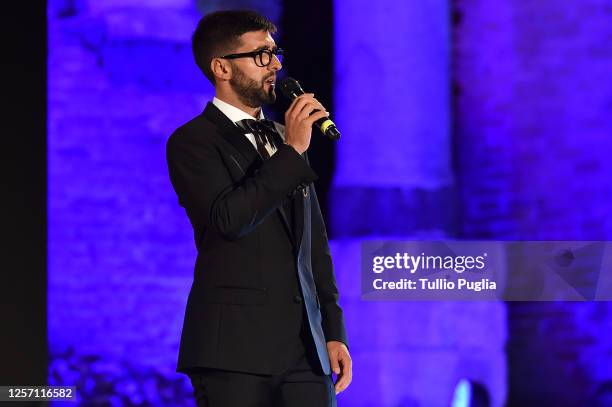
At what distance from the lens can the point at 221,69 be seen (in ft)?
6.52

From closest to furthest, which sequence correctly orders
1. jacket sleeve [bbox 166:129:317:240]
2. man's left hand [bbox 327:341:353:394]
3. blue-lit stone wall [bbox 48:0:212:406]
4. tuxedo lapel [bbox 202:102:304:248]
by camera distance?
1. jacket sleeve [bbox 166:129:317:240]
2. tuxedo lapel [bbox 202:102:304:248]
3. man's left hand [bbox 327:341:353:394]
4. blue-lit stone wall [bbox 48:0:212:406]

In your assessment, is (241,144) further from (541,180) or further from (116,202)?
(541,180)

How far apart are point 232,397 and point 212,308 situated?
180 millimetres

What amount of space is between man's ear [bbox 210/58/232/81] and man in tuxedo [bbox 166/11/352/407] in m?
0.03

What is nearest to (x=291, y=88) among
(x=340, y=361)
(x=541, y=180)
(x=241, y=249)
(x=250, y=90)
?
(x=250, y=90)

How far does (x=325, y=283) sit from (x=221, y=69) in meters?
0.53

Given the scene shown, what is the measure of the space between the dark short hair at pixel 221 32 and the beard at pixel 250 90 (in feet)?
0.24

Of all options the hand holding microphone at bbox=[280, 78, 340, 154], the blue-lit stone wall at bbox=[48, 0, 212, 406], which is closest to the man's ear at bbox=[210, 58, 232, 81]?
the hand holding microphone at bbox=[280, 78, 340, 154]

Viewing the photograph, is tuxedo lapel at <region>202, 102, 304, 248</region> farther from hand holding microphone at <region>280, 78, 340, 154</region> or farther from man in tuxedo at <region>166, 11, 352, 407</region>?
hand holding microphone at <region>280, 78, 340, 154</region>

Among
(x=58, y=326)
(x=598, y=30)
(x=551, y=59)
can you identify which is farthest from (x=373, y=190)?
(x=58, y=326)

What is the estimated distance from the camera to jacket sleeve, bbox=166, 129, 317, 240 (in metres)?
1.72

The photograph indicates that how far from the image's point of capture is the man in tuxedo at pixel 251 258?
175 cm

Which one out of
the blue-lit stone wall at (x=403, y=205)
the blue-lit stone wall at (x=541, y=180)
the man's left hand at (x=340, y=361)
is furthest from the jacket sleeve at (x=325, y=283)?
the blue-lit stone wall at (x=541, y=180)
